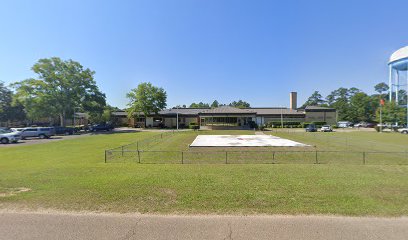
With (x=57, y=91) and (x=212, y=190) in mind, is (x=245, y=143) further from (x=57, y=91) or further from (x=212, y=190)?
(x=57, y=91)

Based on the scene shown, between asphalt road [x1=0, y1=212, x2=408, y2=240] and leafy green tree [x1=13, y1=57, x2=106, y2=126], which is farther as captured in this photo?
leafy green tree [x1=13, y1=57, x2=106, y2=126]

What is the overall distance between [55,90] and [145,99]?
19.9 meters

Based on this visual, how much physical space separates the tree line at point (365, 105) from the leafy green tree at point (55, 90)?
236 ft

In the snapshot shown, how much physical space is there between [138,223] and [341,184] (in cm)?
736

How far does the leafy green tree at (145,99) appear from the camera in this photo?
57.4 m

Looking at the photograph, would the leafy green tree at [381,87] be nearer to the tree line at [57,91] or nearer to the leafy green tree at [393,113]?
the leafy green tree at [393,113]

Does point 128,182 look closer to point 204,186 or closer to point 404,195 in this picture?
point 204,186

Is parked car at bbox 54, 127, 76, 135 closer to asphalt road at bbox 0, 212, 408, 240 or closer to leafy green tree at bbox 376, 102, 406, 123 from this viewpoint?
asphalt road at bbox 0, 212, 408, 240

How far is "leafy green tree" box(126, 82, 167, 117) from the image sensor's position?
57.4 meters

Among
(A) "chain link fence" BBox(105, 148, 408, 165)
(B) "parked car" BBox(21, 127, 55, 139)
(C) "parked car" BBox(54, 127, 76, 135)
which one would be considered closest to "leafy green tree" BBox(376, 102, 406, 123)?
(A) "chain link fence" BBox(105, 148, 408, 165)

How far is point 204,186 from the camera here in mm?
7895

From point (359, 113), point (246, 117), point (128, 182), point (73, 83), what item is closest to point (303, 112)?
point (246, 117)

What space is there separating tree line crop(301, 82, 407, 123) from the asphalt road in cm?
6374

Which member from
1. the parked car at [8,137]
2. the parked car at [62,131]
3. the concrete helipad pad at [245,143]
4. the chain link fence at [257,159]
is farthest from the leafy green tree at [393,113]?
the parked car at [8,137]
